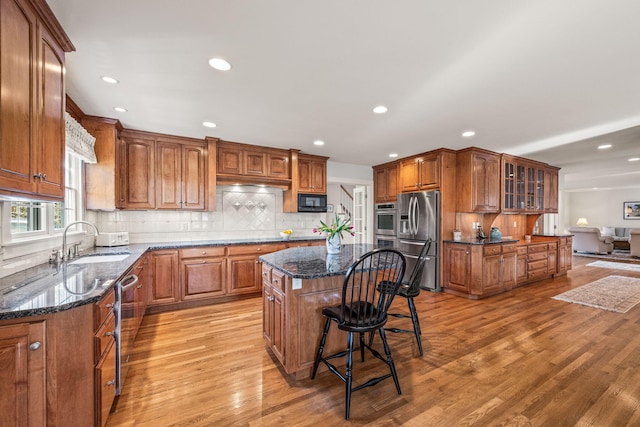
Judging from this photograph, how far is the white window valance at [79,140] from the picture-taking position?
2420 mm

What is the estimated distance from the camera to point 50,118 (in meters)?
1.63

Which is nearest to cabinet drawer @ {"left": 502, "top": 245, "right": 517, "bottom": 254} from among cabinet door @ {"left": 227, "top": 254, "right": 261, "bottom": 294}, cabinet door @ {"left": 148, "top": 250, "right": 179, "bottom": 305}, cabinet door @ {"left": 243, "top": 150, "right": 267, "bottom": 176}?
cabinet door @ {"left": 227, "top": 254, "right": 261, "bottom": 294}

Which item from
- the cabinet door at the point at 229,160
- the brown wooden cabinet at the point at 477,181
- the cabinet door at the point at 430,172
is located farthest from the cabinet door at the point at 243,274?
the brown wooden cabinet at the point at 477,181

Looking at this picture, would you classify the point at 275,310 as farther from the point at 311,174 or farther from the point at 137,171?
the point at 311,174

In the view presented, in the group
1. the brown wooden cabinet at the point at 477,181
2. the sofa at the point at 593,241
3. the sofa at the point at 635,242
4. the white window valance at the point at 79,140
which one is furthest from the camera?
the sofa at the point at 593,241

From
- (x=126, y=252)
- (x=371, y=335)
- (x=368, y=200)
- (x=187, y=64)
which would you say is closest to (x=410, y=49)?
(x=187, y=64)

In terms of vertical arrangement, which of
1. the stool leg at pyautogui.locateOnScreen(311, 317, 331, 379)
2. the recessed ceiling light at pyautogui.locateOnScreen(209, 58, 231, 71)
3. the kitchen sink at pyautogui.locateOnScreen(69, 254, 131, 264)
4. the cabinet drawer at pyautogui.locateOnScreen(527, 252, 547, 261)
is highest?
the recessed ceiling light at pyautogui.locateOnScreen(209, 58, 231, 71)

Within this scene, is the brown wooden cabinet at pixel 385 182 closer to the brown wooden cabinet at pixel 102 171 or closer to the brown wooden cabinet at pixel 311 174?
the brown wooden cabinet at pixel 311 174

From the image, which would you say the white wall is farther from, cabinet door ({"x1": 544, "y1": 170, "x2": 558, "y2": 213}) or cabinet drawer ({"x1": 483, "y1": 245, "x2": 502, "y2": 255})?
cabinet drawer ({"x1": 483, "y1": 245, "x2": 502, "y2": 255})

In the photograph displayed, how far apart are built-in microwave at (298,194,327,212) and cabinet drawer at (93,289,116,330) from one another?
316cm

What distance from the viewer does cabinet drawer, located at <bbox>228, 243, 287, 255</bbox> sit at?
391 centimetres

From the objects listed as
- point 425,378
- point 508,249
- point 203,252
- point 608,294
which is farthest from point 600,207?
point 203,252

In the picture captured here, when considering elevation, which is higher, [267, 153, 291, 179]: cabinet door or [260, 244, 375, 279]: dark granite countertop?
[267, 153, 291, 179]: cabinet door

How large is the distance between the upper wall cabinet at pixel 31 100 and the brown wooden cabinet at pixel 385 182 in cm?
475
